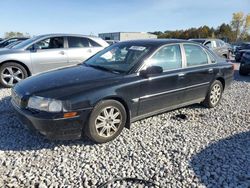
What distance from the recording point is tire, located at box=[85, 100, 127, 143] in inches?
140

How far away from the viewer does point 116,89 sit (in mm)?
3717

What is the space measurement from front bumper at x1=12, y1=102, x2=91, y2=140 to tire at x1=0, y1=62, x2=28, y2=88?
3749mm

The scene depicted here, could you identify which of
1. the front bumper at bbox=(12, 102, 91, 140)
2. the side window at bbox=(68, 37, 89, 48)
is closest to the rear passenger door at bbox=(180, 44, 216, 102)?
the front bumper at bbox=(12, 102, 91, 140)

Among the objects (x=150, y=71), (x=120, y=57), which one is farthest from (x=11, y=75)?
(x=150, y=71)

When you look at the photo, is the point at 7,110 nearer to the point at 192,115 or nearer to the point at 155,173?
the point at 155,173

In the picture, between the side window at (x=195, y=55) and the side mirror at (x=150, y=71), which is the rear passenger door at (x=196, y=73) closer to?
the side window at (x=195, y=55)

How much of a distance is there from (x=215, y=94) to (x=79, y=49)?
4.32 meters

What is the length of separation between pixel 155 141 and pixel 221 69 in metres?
2.72

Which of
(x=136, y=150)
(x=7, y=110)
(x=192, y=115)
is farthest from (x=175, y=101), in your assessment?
(x=7, y=110)

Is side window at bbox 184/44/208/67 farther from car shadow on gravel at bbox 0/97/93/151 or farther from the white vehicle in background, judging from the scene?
the white vehicle in background

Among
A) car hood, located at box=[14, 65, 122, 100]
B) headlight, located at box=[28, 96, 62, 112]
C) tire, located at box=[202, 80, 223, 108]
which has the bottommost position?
tire, located at box=[202, 80, 223, 108]

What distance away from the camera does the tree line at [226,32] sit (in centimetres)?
6912

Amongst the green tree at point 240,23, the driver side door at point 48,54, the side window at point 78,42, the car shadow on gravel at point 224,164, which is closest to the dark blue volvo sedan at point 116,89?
the car shadow on gravel at point 224,164

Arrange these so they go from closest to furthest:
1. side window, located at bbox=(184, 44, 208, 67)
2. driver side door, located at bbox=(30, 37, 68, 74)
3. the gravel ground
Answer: the gravel ground → side window, located at bbox=(184, 44, 208, 67) → driver side door, located at bbox=(30, 37, 68, 74)
